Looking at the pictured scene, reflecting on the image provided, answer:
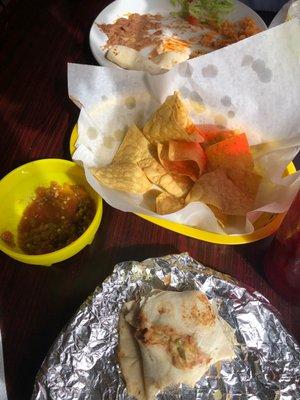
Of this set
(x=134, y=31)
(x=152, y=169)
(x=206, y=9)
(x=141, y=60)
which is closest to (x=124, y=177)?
(x=152, y=169)

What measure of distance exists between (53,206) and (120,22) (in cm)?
79

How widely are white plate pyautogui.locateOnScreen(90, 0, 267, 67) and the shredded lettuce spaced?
0.02 metres

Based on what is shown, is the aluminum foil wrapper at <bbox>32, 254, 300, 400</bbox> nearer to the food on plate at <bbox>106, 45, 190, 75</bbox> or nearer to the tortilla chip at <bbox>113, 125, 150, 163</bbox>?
the tortilla chip at <bbox>113, 125, 150, 163</bbox>

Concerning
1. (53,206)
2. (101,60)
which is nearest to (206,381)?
(53,206)

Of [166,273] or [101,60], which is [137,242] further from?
[101,60]

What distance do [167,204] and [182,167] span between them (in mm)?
113

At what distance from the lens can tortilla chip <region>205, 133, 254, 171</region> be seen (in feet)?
2.99

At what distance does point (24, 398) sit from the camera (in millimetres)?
716

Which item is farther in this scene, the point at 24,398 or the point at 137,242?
the point at 137,242

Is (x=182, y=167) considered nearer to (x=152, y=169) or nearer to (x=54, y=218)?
(x=152, y=169)

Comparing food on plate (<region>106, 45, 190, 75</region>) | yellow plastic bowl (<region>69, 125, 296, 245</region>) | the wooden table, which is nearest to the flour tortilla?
the wooden table

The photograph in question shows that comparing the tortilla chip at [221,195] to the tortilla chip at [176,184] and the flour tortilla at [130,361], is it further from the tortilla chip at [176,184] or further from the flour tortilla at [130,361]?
the flour tortilla at [130,361]

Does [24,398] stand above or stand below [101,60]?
below

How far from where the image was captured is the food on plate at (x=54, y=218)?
855mm
